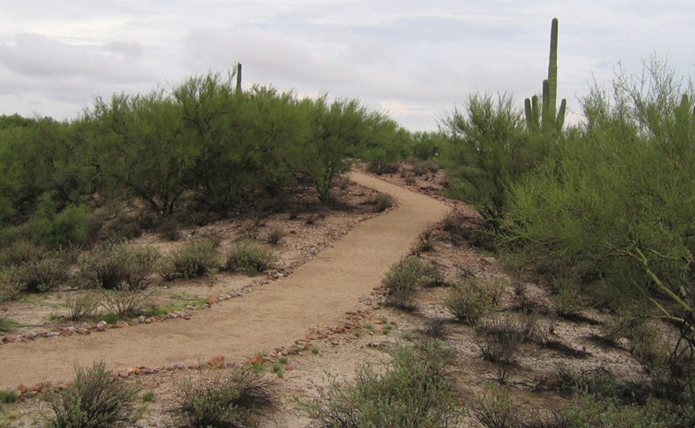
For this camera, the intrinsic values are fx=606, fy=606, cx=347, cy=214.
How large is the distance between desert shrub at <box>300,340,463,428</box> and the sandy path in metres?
2.25

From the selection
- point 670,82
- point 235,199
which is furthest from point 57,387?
point 235,199

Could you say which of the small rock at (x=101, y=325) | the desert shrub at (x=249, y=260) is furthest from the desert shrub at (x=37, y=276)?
the desert shrub at (x=249, y=260)

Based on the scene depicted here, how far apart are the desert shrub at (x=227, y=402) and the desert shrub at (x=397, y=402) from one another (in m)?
0.52

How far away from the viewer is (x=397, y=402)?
5.65 meters

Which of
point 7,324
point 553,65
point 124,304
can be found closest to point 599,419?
point 124,304

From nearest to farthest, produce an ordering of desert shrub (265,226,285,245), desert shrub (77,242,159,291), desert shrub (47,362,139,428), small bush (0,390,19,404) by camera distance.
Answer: desert shrub (47,362,139,428), small bush (0,390,19,404), desert shrub (77,242,159,291), desert shrub (265,226,285,245)

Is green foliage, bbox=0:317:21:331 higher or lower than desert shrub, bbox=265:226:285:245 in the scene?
lower

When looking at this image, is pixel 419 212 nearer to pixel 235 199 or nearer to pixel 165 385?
pixel 235 199

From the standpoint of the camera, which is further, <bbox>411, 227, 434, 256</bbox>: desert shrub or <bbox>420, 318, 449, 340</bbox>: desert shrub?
<bbox>411, 227, 434, 256</bbox>: desert shrub

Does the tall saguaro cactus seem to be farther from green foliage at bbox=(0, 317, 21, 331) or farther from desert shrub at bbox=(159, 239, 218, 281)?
green foliage at bbox=(0, 317, 21, 331)

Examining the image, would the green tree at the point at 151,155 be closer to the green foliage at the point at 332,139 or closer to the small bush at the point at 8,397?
the green foliage at the point at 332,139

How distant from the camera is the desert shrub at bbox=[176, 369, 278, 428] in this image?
5.97 meters

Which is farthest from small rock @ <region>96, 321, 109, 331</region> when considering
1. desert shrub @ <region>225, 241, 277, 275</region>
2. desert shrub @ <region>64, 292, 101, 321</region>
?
desert shrub @ <region>225, 241, 277, 275</region>

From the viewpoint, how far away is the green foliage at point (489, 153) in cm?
1822
